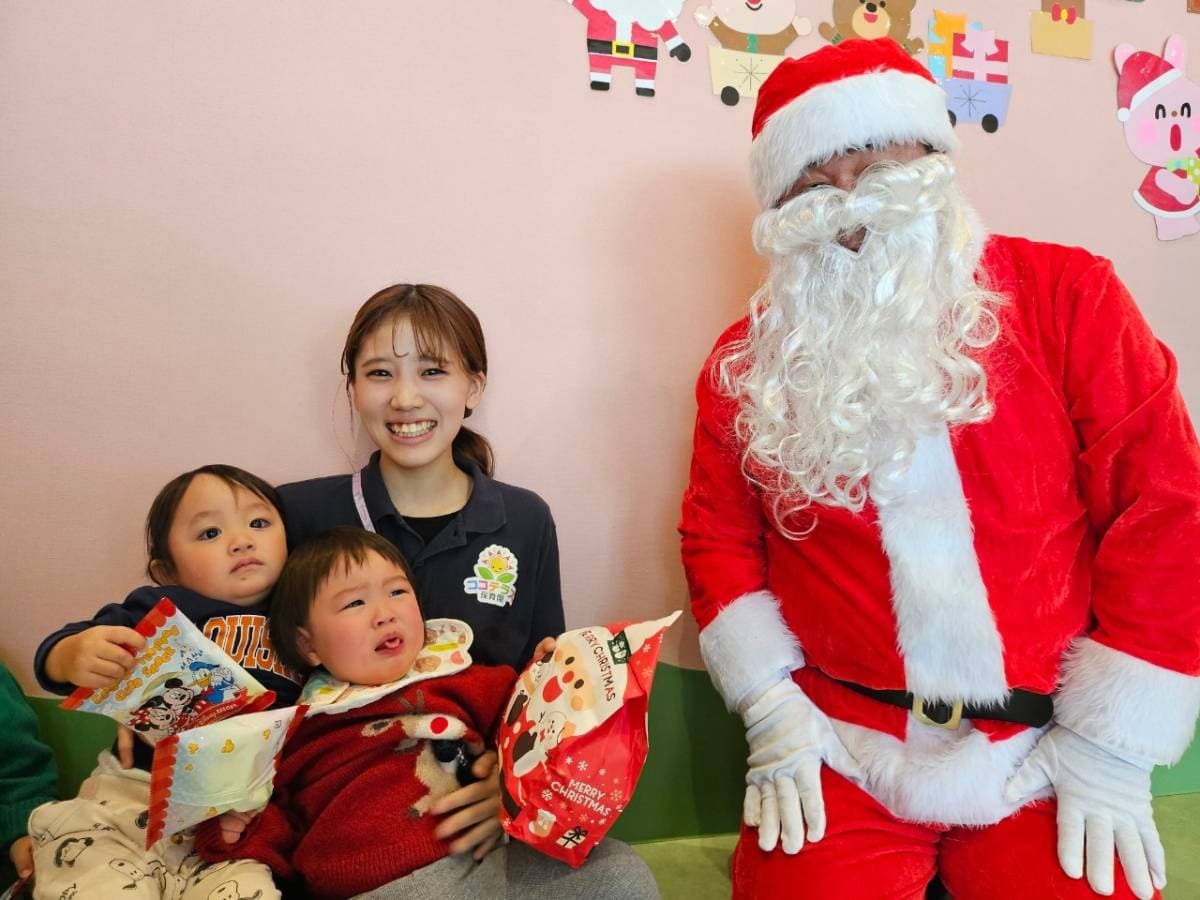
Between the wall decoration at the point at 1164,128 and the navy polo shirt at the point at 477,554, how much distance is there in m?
1.63

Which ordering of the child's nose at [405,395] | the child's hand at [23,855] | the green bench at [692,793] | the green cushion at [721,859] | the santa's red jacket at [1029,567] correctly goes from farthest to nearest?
Result: the green bench at [692,793], the green cushion at [721,859], the child's nose at [405,395], the child's hand at [23,855], the santa's red jacket at [1029,567]

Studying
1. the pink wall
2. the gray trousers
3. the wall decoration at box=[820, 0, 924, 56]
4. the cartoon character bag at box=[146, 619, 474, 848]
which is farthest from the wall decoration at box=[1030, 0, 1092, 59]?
the cartoon character bag at box=[146, 619, 474, 848]

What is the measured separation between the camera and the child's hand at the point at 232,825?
4.14ft

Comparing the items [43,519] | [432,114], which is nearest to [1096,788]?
[432,114]

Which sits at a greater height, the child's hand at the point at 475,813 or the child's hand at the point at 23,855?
the child's hand at the point at 475,813

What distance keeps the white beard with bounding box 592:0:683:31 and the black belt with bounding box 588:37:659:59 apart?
1.6 inches

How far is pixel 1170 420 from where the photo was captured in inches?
50.9

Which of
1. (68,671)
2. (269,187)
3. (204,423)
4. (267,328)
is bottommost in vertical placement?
(68,671)

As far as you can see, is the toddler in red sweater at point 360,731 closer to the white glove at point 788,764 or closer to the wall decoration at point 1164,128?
the white glove at point 788,764

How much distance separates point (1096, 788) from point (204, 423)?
5.49 feet

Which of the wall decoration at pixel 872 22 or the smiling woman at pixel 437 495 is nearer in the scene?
the smiling woman at pixel 437 495

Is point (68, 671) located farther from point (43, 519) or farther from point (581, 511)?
point (581, 511)

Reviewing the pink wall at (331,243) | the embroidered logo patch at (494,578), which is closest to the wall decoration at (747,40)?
the pink wall at (331,243)

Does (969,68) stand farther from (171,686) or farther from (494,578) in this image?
(171,686)
